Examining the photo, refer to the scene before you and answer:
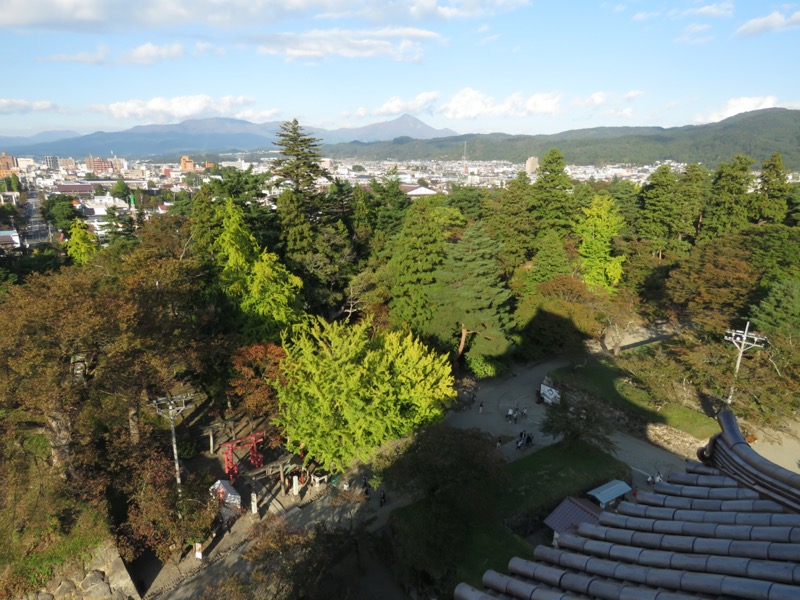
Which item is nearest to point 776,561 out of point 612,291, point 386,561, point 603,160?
point 386,561

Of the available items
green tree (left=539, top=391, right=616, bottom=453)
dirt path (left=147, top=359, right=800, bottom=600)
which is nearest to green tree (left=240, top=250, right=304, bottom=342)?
dirt path (left=147, top=359, right=800, bottom=600)

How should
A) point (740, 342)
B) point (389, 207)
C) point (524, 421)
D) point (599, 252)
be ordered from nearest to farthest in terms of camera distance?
1. point (740, 342)
2. point (524, 421)
3. point (599, 252)
4. point (389, 207)

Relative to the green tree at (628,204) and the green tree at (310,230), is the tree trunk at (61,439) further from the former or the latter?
the green tree at (628,204)

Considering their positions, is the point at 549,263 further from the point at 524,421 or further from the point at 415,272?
the point at 524,421

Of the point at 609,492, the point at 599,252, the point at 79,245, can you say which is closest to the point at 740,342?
the point at 609,492

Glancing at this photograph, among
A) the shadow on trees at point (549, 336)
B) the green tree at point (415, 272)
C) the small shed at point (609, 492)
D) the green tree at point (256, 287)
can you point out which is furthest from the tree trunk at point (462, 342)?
the small shed at point (609, 492)

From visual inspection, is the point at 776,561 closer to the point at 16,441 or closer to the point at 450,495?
the point at 450,495

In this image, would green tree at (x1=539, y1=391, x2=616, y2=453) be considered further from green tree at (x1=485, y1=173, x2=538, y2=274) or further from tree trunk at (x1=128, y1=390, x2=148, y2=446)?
tree trunk at (x1=128, y1=390, x2=148, y2=446)
